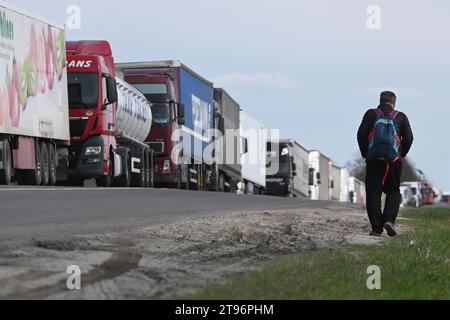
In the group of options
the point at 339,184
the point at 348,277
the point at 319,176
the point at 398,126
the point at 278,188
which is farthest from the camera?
the point at 339,184

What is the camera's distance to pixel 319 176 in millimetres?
69875

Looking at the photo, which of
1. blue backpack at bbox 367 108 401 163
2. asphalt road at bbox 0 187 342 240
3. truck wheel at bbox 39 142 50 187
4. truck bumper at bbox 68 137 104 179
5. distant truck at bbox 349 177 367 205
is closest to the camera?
asphalt road at bbox 0 187 342 240

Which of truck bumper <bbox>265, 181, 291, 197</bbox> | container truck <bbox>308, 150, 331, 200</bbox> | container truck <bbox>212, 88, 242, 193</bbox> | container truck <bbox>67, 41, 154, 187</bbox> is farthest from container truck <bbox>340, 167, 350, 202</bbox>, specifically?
container truck <bbox>67, 41, 154, 187</bbox>

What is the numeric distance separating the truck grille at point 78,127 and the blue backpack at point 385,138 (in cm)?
1577

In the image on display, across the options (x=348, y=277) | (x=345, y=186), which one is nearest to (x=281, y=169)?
(x=345, y=186)

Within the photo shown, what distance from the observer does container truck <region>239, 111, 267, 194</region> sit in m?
48.6

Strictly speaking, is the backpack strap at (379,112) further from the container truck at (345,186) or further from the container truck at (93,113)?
the container truck at (345,186)

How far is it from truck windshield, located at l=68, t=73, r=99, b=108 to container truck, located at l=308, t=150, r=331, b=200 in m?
37.7

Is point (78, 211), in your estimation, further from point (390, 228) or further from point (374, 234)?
point (390, 228)

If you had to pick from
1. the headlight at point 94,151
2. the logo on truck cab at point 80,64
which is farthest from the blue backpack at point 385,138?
the logo on truck cab at point 80,64

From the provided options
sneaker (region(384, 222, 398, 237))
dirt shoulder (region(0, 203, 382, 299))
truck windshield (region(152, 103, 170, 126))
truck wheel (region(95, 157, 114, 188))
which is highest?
truck windshield (region(152, 103, 170, 126))

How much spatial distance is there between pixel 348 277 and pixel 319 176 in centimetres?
6199

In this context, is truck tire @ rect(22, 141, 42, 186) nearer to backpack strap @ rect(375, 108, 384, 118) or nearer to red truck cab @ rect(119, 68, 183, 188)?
red truck cab @ rect(119, 68, 183, 188)
